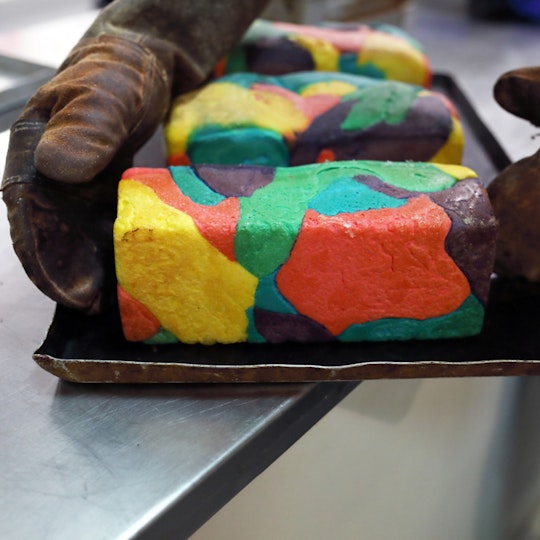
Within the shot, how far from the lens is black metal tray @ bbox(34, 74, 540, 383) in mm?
794

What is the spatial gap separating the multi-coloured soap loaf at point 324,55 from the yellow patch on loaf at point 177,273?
600 mm

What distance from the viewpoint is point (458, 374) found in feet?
2.72

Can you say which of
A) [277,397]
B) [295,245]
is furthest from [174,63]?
[277,397]

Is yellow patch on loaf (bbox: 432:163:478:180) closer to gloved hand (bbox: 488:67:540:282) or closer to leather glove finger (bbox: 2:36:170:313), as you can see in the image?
gloved hand (bbox: 488:67:540:282)

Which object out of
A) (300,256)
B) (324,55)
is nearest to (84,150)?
(300,256)

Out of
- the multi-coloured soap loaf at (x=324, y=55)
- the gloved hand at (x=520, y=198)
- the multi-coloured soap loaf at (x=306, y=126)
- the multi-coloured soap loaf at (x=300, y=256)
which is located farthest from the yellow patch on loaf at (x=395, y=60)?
the multi-coloured soap loaf at (x=300, y=256)

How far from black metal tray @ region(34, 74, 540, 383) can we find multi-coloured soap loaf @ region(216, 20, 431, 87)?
640 millimetres

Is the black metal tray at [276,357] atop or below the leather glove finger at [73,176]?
below

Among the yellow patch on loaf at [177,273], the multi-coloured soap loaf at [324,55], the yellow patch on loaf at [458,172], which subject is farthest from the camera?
the multi-coloured soap loaf at [324,55]

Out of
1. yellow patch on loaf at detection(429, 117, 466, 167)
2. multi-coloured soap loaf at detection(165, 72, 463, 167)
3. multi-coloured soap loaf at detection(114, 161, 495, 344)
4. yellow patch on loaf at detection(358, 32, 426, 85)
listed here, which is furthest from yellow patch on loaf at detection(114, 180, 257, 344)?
yellow patch on loaf at detection(358, 32, 426, 85)

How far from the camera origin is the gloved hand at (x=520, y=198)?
92cm

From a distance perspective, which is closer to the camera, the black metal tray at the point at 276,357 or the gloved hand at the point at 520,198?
the black metal tray at the point at 276,357

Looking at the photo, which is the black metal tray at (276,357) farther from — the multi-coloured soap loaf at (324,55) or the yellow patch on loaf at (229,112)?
the multi-coloured soap loaf at (324,55)

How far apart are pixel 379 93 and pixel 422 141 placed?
114 mm
